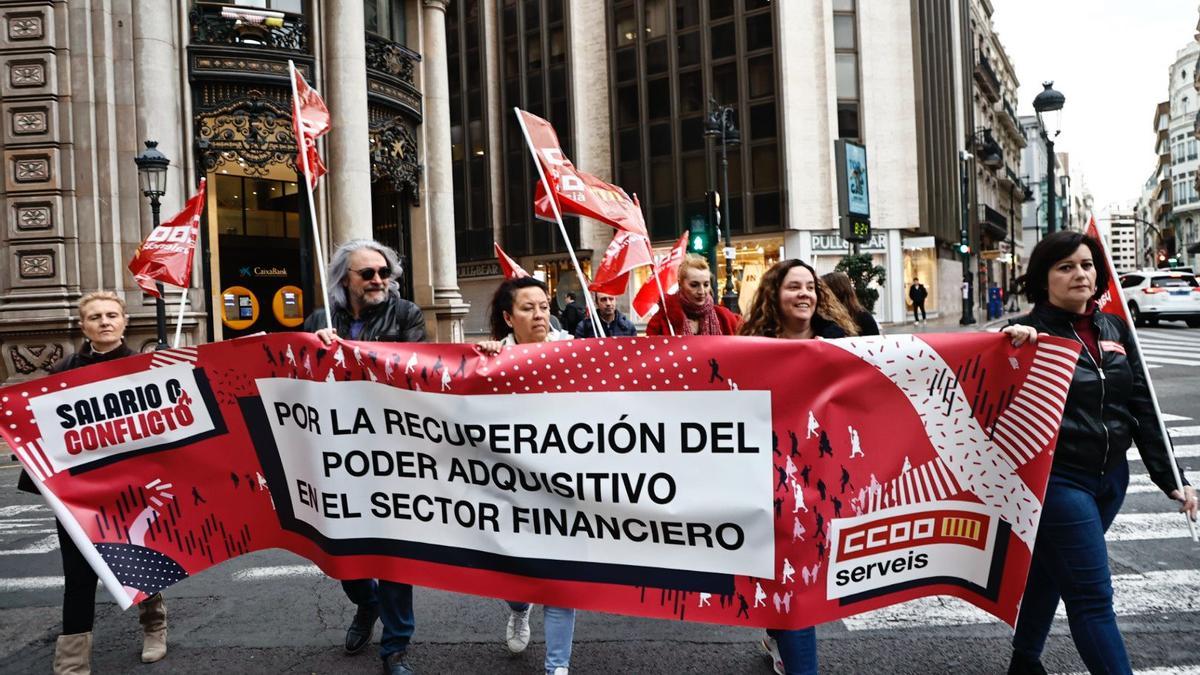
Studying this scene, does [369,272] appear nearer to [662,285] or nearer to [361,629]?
[361,629]

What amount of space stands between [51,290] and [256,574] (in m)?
11.6

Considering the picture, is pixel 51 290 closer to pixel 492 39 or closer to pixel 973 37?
pixel 492 39

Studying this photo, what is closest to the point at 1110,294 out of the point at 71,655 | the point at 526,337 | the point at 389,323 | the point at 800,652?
the point at 800,652

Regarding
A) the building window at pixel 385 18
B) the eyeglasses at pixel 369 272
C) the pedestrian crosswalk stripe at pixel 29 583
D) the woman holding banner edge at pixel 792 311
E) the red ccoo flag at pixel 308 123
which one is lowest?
the pedestrian crosswalk stripe at pixel 29 583

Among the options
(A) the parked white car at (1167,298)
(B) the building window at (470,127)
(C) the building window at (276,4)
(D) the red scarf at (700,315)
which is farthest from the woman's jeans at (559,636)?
(B) the building window at (470,127)

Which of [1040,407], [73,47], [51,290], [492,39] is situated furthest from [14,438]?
[492,39]

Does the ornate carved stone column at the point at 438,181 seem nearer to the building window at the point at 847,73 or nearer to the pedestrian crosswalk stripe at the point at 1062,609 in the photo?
the pedestrian crosswalk stripe at the point at 1062,609

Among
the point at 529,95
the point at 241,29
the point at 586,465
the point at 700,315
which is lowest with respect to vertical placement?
the point at 586,465

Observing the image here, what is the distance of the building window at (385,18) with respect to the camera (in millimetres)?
18984

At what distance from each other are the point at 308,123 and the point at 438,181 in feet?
51.4

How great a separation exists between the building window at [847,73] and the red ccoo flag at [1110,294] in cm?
3556

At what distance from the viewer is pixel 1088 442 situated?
3.23 m

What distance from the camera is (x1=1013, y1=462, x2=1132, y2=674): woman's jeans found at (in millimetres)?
3148

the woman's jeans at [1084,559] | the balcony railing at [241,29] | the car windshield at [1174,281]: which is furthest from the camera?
the car windshield at [1174,281]
